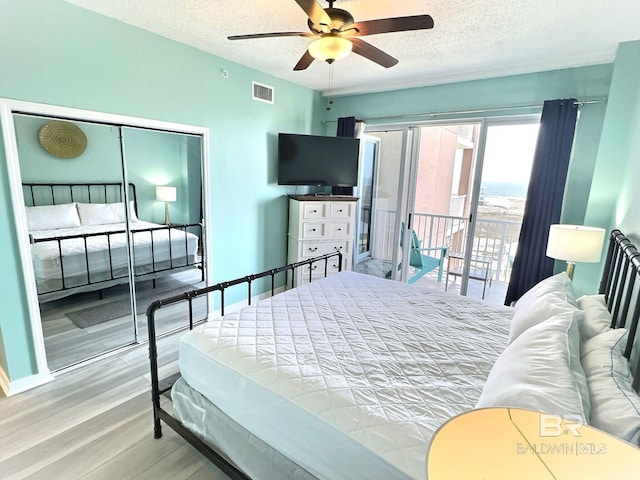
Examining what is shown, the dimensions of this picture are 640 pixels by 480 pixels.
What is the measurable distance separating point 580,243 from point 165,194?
11.0 feet

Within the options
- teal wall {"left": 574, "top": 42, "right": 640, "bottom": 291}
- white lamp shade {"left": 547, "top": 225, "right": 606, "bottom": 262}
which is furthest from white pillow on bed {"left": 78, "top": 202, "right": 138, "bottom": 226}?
teal wall {"left": 574, "top": 42, "right": 640, "bottom": 291}

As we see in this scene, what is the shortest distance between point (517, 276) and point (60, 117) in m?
4.10

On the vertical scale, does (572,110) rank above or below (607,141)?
above

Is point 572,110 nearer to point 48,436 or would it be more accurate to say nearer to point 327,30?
point 327,30

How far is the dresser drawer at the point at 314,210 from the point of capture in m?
4.00

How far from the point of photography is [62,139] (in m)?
2.37

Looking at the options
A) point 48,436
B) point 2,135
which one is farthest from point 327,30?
point 48,436

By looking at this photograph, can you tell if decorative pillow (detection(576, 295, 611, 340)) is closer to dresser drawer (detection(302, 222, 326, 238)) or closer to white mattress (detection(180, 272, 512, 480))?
white mattress (detection(180, 272, 512, 480))

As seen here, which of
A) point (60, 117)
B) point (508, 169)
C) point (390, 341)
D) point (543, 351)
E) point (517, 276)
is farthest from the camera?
point (508, 169)

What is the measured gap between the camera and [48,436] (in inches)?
77.2

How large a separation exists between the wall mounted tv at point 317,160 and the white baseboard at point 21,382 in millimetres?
2776

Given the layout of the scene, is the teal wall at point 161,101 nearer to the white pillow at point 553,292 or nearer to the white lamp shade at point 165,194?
the white lamp shade at point 165,194

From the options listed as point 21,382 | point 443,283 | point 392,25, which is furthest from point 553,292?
point 21,382

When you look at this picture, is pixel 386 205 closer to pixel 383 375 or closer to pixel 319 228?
pixel 319 228
